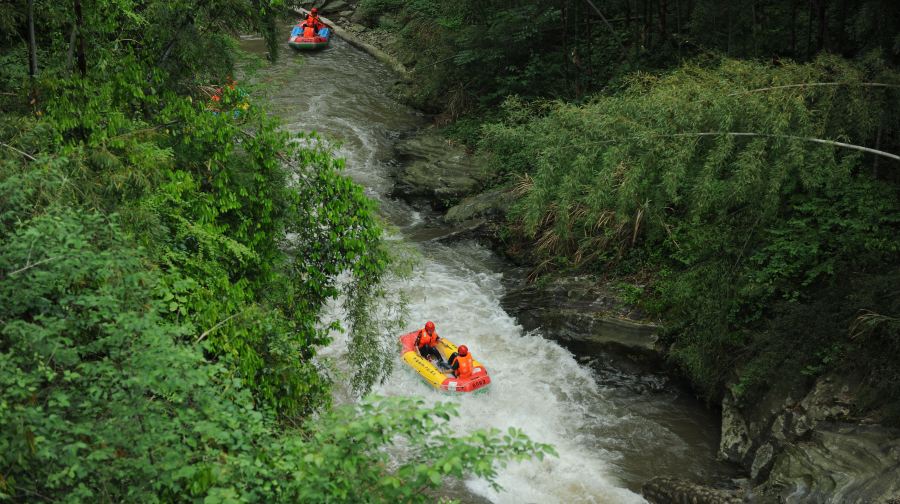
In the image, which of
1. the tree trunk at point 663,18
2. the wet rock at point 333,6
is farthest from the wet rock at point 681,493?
the wet rock at point 333,6

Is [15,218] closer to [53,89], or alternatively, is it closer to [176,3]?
[53,89]

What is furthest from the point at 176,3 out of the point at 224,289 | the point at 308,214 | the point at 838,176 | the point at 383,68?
the point at 383,68

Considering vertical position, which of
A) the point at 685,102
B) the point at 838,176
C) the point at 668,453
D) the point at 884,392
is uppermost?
the point at 685,102

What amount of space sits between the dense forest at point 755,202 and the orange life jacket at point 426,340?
2495 millimetres

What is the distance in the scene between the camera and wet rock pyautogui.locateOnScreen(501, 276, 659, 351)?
1264cm

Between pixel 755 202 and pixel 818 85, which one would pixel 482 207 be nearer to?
pixel 755 202

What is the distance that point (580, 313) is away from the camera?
1341 cm

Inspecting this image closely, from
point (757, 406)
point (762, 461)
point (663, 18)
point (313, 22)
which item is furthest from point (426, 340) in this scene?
point (313, 22)

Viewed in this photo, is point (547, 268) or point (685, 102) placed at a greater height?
point (685, 102)

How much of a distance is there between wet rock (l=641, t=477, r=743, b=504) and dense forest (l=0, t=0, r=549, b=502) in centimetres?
298

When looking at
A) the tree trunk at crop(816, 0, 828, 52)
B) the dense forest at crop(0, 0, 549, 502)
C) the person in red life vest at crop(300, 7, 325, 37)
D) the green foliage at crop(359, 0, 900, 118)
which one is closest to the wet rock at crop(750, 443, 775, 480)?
the dense forest at crop(0, 0, 549, 502)

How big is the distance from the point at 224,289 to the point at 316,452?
9.38ft

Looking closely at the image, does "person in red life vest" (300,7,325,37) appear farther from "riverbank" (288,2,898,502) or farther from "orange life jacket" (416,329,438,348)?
"orange life jacket" (416,329,438,348)

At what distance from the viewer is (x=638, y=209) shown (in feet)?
45.1
